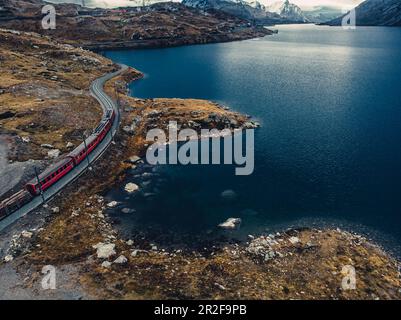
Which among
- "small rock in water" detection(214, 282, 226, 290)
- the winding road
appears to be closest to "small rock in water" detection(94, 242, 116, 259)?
the winding road

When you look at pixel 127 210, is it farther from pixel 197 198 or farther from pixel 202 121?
pixel 202 121

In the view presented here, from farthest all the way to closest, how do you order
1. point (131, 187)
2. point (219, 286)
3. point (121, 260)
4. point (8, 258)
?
1. point (131, 187)
2. point (121, 260)
3. point (8, 258)
4. point (219, 286)

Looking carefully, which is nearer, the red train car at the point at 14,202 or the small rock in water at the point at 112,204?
the red train car at the point at 14,202

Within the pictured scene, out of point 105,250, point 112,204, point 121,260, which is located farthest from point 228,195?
point 105,250

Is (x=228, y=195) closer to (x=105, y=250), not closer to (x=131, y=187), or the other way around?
(x=131, y=187)

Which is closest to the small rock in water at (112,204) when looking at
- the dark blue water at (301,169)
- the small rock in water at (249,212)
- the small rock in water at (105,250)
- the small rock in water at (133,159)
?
the dark blue water at (301,169)

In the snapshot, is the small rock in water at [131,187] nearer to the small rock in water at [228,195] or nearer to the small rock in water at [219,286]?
the small rock in water at [228,195]
